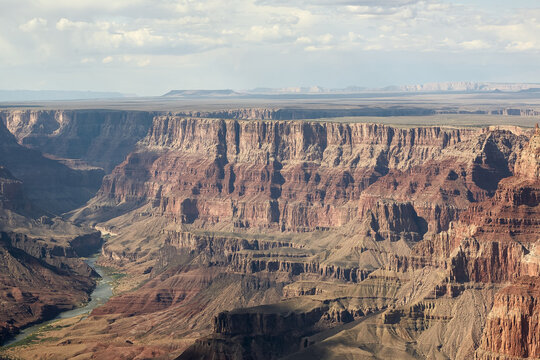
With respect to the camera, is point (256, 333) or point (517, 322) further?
point (256, 333)

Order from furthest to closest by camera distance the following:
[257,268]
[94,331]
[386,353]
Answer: [257,268], [94,331], [386,353]

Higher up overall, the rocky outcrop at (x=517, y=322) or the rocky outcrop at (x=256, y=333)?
the rocky outcrop at (x=517, y=322)

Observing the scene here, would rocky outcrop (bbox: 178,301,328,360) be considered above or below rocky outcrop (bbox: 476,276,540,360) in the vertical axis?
below

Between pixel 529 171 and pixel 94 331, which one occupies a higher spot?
pixel 529 171

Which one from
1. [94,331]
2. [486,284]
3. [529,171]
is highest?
[529,171]

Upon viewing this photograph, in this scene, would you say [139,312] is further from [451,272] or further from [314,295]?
[451,272]

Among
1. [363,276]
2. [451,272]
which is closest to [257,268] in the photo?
[363,276]

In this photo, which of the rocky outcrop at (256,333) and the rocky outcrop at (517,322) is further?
the rocky outcrop at (256,333)

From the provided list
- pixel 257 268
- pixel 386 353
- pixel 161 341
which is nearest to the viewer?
pixel 386 353

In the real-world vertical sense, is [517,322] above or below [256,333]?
above

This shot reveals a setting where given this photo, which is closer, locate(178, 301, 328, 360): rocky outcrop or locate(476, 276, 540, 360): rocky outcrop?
locate(476, 276, 540, 360): rocky outcrop

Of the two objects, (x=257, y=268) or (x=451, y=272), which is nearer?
(x=451, y=272)
